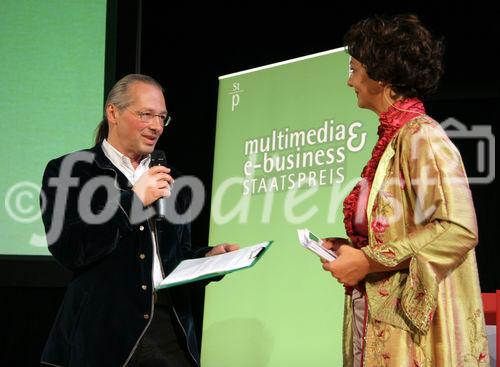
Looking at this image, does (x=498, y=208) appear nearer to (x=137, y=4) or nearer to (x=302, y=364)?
(x=302, y=364)

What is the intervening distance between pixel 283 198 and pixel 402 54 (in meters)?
1.60

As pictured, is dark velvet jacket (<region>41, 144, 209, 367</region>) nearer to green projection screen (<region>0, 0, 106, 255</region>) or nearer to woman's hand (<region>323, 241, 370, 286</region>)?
woman's hand (<region>323, 241, 370, 286</region>)

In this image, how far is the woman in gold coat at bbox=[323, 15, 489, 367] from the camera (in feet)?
5.19

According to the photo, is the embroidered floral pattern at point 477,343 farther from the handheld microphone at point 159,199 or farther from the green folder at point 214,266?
the handheld microphone at point 159,199

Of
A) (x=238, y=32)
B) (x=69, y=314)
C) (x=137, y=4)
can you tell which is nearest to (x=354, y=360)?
(x=69, y=314)

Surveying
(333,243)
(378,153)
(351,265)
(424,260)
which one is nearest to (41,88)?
(333,243)

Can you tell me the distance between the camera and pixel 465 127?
3.90 metres

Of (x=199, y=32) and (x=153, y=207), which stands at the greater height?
(x=199, y=32)

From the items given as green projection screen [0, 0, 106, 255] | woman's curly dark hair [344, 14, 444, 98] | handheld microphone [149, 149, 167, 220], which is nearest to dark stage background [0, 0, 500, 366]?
green projection screen [0, 0, 106, 255]

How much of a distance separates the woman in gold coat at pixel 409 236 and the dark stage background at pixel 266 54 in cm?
215

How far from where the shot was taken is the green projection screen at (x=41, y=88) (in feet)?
10.7

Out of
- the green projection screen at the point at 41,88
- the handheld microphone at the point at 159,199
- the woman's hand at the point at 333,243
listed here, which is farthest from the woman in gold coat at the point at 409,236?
the green projection screen at the point at 41,88

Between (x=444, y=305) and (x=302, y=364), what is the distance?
5.24 feet

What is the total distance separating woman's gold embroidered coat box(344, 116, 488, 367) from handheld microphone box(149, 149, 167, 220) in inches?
24.5
